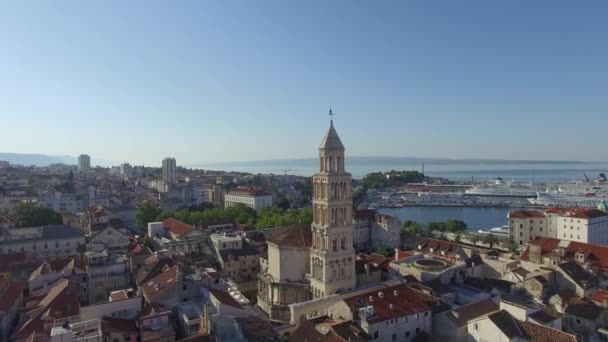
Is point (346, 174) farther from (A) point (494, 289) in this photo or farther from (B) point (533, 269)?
(B) point (533, 269)

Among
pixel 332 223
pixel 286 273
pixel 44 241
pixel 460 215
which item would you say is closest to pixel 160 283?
pixel 286 273

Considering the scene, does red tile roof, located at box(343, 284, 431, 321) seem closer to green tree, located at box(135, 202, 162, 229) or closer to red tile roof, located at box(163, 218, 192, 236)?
red tile roof, located at box(163, 218, 192, 236)

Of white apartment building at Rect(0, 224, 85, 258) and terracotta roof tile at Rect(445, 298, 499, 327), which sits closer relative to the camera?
terracotta roof tile at Rect(445, 298, 499, 327)

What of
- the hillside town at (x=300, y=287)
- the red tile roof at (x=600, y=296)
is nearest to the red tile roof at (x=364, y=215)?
the hillside town at (x=300, y=287)

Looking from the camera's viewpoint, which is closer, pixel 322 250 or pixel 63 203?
pixel 322 250

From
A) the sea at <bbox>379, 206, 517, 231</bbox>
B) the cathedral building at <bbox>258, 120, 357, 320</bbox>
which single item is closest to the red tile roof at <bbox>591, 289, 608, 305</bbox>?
the cathedral building at <bbox>258, 120, 357, 320</bbox>

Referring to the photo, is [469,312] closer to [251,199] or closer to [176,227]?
[176,227]
